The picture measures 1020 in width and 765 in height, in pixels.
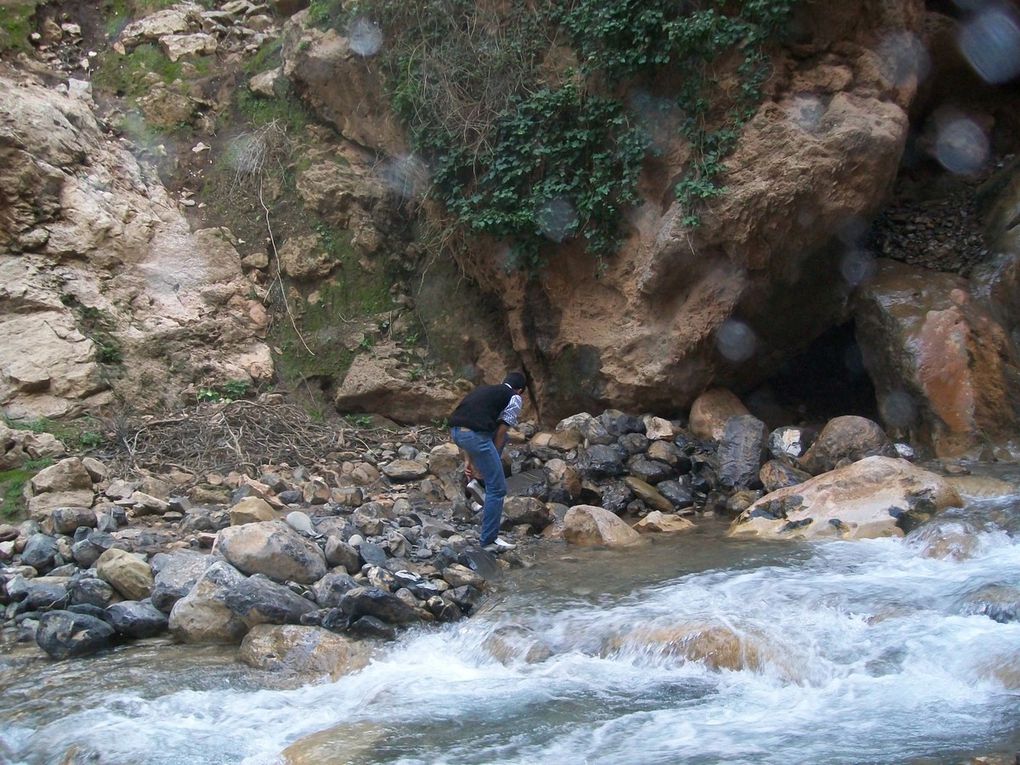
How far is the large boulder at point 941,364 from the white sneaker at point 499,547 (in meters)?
4.20

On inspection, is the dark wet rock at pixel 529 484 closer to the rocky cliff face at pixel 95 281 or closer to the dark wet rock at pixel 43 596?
the rocky cliff face at pixel 95 281

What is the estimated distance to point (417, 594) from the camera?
225 inches

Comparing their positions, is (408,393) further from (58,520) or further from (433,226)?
(58,520)

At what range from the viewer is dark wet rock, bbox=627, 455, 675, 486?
8.45 m

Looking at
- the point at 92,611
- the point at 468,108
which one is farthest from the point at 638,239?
the point at 92,611

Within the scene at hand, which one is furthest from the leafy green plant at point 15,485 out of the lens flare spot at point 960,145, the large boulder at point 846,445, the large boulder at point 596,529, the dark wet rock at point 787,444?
the lens flare spot at point 960,145

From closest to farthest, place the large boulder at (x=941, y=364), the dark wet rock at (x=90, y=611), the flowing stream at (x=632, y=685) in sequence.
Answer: the flowing stream at (x=632, y=685) < the dark wet rock at (x=90, y=611) < the large boulder at (x=941, y=364)

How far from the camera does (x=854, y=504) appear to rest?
23.1ft

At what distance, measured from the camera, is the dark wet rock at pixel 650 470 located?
8.45 meters

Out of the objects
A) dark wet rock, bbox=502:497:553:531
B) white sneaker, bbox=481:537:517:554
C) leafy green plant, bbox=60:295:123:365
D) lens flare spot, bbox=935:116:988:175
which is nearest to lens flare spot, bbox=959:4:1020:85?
lens flare spot, bbox=935:116:988:175

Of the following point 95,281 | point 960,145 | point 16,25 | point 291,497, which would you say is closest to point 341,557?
point 291,497

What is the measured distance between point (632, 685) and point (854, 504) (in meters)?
3.10

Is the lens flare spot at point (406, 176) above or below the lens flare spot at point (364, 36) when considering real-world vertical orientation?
below

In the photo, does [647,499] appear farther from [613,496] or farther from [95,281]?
[95,281]
